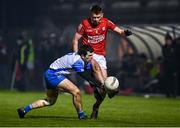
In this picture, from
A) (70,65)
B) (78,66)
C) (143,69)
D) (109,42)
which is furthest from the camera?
(109,42)

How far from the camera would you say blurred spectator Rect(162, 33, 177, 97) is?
27.3 meters

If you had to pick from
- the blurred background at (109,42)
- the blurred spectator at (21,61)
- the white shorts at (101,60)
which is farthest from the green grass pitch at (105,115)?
the blurred spectator at (21,61)

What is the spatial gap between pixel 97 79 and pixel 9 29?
23.0 meters

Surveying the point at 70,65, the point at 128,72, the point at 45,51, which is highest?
the point at 70,65

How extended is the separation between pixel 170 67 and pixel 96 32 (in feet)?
35.5

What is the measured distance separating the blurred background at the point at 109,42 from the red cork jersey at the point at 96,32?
959 cm

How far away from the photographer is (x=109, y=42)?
3575cm

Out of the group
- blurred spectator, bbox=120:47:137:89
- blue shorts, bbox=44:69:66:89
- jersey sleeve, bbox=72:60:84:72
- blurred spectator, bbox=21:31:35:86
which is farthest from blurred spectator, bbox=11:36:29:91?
jersey sleeve, bbox=72:60:84:72

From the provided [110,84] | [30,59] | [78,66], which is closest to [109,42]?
[30,59]

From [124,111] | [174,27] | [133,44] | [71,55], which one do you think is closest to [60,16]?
→ [133,44]

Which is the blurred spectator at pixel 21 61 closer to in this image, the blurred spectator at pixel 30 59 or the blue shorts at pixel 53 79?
the blurred spectator at pixel 30 59

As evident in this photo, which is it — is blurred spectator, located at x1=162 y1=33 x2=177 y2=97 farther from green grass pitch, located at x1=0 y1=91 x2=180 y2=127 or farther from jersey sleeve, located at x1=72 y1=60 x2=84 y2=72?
jersey sleeve, located at x1=72 y1=60 x2=84 y2=72

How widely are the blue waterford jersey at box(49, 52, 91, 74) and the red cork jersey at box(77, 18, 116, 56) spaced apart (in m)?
1.45

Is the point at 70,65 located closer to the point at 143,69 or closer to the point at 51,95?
the point at 51,95
